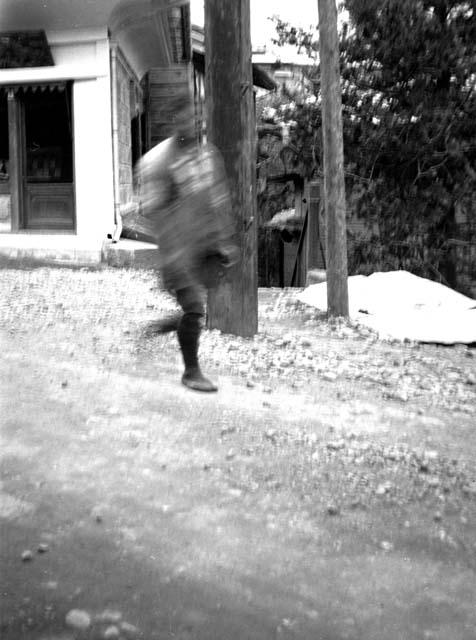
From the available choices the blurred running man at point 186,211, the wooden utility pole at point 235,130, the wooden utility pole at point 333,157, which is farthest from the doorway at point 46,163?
the blurred running man at point 186,211

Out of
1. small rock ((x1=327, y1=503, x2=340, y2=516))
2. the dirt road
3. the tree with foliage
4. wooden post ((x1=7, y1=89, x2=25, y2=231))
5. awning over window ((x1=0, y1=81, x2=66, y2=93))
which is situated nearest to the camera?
the dirt road

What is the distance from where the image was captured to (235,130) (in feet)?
25.3

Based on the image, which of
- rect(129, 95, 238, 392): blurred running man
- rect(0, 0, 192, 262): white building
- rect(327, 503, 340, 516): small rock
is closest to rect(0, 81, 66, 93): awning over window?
rect(0, 0, 192, 262): white building

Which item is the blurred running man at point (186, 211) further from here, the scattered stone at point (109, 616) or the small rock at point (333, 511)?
the scattered stone at point (109, 616)

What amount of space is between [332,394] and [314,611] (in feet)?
10.6

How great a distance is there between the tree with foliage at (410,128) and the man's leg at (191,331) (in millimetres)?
7971

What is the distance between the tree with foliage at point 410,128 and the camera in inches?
489

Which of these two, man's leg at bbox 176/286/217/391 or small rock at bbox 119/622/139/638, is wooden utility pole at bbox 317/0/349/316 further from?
small rock at bbox 119/622/139/638

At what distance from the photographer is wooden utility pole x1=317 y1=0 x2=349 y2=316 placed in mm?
9531

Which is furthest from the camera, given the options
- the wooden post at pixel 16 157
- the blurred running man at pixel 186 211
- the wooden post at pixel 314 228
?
the wooden post at pixel 314 228

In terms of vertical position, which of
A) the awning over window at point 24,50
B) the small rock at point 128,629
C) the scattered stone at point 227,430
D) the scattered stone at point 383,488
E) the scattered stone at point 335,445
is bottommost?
the small rock at point 128,629

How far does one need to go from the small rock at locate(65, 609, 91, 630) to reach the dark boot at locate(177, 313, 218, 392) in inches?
101

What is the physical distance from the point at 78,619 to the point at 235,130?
215 inches

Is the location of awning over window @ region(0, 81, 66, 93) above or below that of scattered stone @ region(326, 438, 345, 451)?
above
